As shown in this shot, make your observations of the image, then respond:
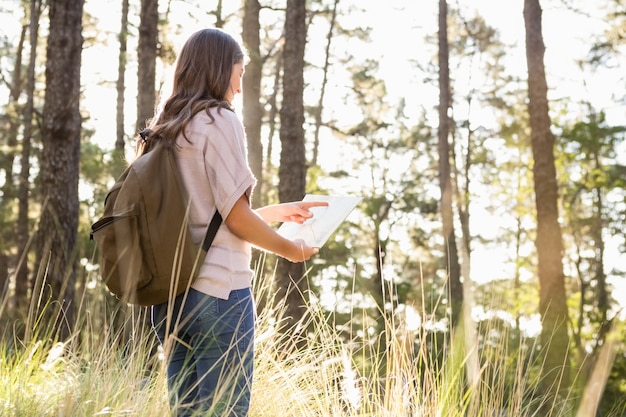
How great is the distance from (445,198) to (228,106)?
46.6 feet

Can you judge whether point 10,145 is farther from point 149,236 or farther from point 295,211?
point 149,236

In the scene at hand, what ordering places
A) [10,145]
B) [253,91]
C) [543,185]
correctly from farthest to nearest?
[10,145] < [253,91] < [543,185]

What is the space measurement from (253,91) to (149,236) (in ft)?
36.6

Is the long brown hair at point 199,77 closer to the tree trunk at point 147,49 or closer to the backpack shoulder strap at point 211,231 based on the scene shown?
the backpack shoulder strap at point 211,231

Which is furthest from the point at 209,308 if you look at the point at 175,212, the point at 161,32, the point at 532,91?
the point at 161,32

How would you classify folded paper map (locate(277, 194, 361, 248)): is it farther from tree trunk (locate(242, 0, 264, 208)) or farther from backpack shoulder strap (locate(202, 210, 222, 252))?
tree trunk (locate(242, 0, 264, 208))

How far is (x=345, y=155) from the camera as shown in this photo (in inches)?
838

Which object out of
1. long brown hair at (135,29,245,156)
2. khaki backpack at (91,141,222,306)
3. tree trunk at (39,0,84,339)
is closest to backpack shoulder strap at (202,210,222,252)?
khaki backpack at (91,141,222,306)

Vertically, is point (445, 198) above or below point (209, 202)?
above

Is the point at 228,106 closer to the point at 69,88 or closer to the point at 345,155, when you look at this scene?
the point at 69,88

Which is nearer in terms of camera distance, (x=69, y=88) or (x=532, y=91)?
(x=69, y=88)

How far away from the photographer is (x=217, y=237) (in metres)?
2.11

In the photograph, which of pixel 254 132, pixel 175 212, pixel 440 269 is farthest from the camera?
pixel 440 269

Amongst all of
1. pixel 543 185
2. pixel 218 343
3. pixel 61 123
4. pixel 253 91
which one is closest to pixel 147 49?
pixel 61 123
